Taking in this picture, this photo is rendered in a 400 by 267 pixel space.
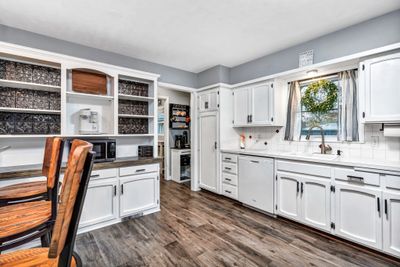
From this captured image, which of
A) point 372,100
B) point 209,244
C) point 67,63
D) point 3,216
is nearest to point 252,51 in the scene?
point 372,100

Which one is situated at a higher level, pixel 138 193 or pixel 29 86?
pixel 29 86

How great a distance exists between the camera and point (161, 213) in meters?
3.06

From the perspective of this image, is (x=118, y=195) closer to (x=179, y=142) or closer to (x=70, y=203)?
(x=70, y=203)

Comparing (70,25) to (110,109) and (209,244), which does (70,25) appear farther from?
(209,244)

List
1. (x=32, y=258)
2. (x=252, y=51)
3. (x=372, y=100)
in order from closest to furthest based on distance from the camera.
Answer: (x=32, y=258), (x=372, y=100), (x=252, y=51)

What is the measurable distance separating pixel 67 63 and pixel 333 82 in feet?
12.4

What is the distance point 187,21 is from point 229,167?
2.45 m

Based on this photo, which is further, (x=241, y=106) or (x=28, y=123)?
(x=241, y=106)

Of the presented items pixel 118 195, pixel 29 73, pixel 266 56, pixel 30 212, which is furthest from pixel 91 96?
pixel 266 56

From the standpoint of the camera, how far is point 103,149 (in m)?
2.74

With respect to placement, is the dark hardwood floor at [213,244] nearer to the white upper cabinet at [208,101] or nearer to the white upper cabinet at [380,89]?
the white upper cabinet at [380,89]

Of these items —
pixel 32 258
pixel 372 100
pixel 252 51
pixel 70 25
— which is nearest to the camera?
pixel 32 258

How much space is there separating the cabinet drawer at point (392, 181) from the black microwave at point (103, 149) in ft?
10.7

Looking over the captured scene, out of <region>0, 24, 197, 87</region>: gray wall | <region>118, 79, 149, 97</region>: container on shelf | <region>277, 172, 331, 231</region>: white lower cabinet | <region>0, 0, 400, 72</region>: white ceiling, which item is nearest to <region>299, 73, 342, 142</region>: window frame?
<region>0, 0, 400, 72</region>: white ceiling
